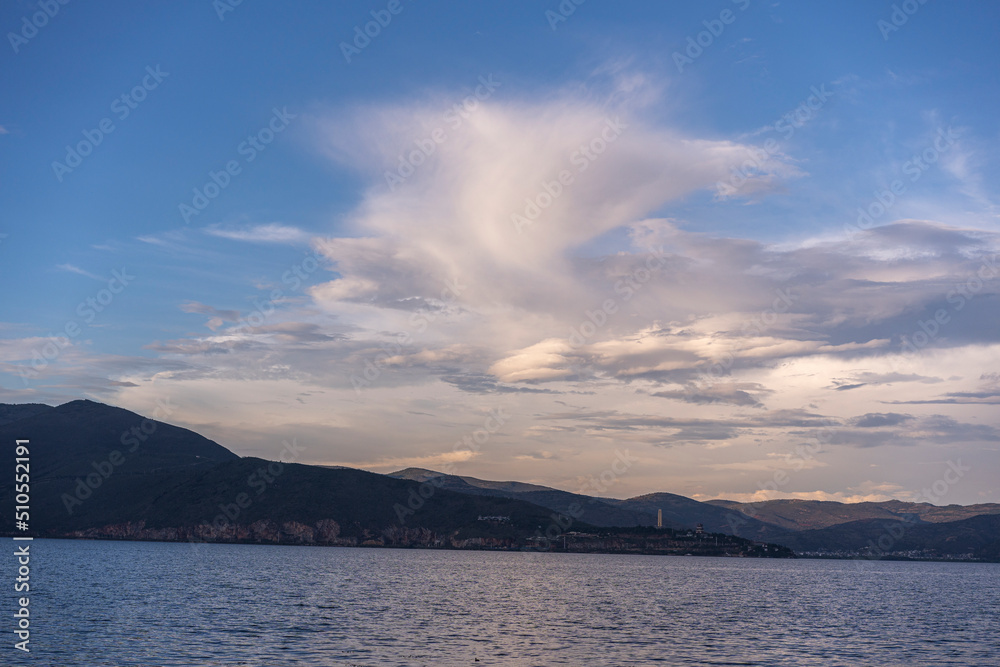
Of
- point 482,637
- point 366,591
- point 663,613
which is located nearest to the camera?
point 482,637

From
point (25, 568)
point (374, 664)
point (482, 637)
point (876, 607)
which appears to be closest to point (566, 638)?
point (482, 637)

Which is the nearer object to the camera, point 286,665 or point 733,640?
point 286,665

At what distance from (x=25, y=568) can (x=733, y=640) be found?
174993 mm

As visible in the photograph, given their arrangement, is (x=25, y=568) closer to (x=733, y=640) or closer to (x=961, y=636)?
(x=733, y=640)

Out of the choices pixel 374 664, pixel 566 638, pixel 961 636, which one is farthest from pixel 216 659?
pixel 961 636

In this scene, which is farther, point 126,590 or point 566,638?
point 126,590

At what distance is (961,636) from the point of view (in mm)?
103500

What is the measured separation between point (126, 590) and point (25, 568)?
7464cm

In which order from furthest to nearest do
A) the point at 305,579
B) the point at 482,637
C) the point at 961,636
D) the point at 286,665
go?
the point at 305,579 < the point at 961,636 < the point at 482,637 < the point at 286,665

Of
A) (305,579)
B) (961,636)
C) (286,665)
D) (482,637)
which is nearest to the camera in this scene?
(286,665)

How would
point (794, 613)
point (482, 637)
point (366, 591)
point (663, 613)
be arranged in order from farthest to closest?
point (366, 591), point (794, 613), point (663, 613), point (482, 637)

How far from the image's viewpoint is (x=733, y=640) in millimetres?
87812

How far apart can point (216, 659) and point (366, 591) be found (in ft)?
277

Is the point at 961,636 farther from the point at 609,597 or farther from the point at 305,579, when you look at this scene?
the point at 305,579
